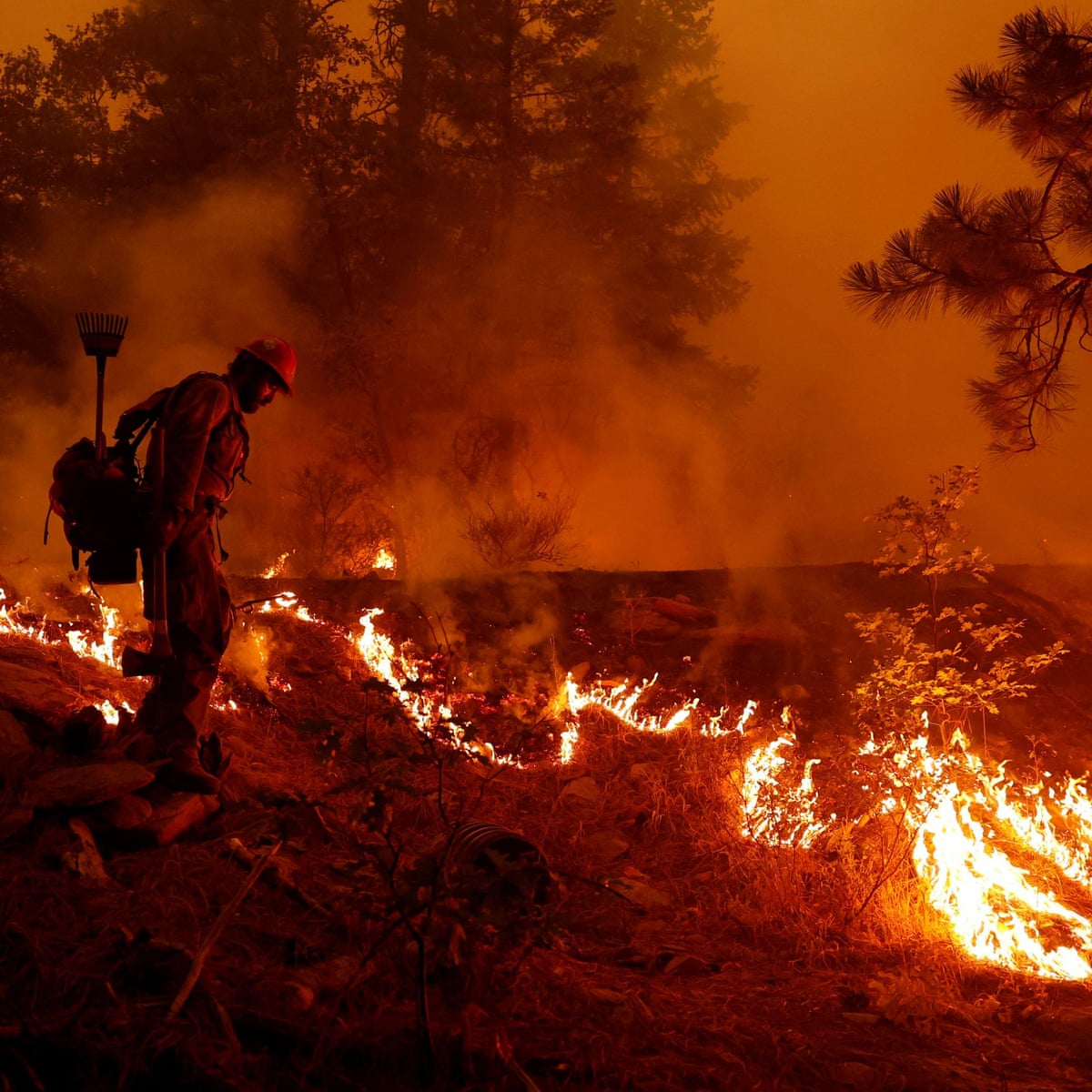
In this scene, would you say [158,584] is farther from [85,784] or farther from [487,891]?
[487,891]

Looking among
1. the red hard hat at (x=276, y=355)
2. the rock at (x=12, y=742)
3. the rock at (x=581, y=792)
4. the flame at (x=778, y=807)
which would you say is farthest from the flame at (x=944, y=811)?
the red hard hat at (x=276, y=355)

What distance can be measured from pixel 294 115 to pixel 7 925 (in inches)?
434

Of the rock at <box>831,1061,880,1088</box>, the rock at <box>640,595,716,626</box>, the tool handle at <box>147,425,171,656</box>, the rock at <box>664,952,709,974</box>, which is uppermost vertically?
the rock at <box>640,595,716,626</box>

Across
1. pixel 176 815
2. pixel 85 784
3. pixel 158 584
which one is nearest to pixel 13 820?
pixel 85 784

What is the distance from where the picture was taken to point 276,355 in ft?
14.1

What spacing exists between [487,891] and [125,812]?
5.88 feet

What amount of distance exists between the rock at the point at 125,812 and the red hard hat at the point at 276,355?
179 centimetres

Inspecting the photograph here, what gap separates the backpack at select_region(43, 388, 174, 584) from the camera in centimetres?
388

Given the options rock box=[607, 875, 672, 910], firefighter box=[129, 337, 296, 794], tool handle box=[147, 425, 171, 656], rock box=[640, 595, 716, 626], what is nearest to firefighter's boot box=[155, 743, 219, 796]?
firefighter box=[129, 337, 296, 794]

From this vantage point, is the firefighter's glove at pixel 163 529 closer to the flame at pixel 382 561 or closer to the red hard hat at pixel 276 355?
the red hard hat at pixel 276 355

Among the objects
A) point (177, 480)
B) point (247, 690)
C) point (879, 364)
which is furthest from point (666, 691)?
point (879, 364)

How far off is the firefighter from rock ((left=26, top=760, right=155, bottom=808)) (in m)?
0.21

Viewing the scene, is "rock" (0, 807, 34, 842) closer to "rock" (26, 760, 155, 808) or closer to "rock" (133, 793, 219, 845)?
"rock" (26, 760, 155, 808)

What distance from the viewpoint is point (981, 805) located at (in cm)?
525
